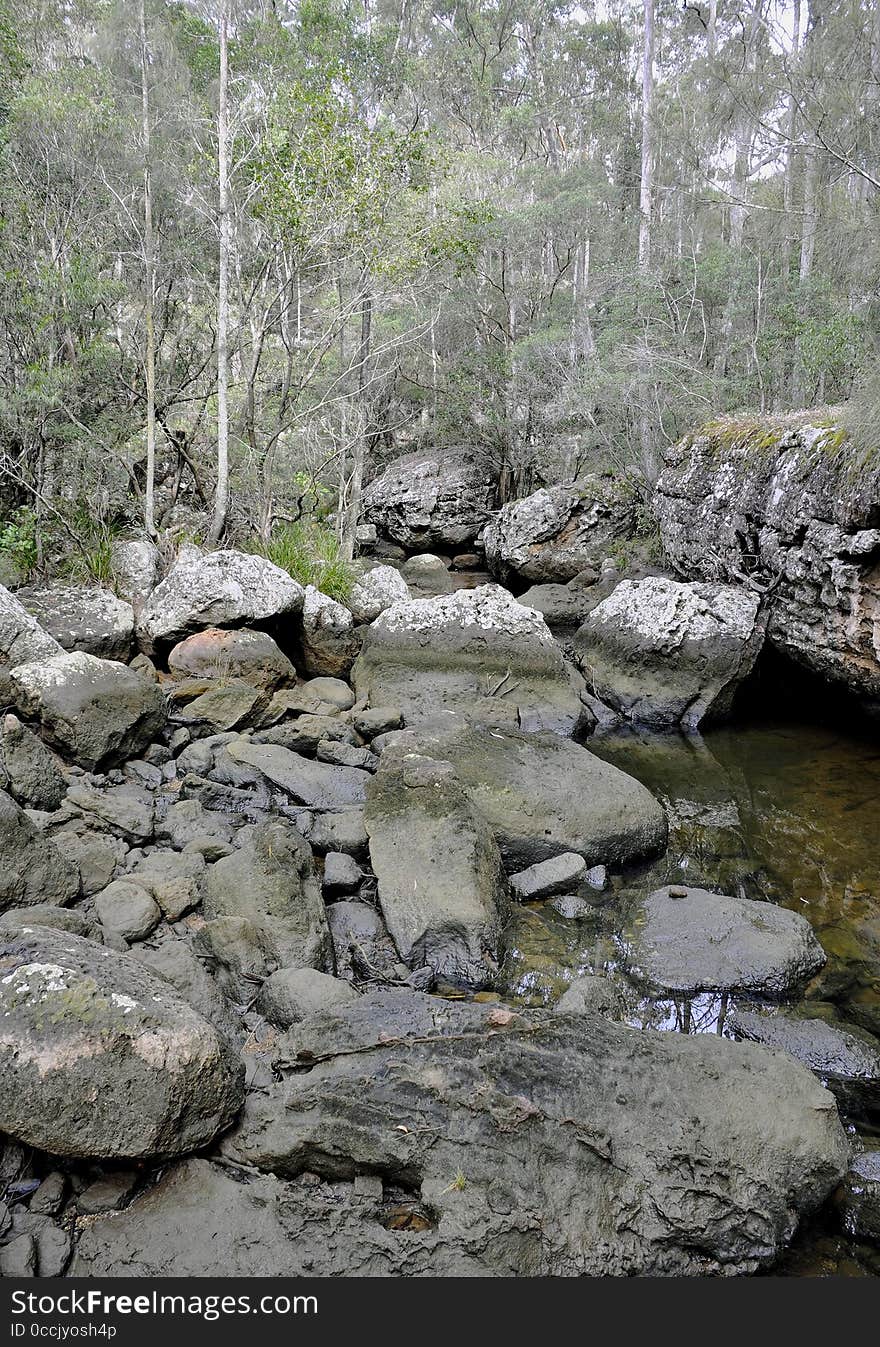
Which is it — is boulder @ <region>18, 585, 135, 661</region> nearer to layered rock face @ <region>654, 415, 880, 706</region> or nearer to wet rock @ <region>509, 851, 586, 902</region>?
wet rock @ <region>509, 851, 586, 902</region>

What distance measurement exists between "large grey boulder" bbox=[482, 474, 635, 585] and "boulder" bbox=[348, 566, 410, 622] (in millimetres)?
4671

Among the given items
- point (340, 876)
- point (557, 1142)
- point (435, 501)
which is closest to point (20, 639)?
point (340, 876)

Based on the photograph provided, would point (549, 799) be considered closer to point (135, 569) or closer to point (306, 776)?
point (306, 776)

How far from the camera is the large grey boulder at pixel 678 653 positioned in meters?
8.44

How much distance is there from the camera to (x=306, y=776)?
236 inches

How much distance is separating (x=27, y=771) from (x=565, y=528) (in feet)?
38.0

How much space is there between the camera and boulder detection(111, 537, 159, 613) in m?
9.09

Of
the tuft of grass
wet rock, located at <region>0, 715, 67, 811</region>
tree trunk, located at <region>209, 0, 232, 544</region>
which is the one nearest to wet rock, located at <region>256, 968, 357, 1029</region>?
wet rock, located at <region>0, 715, 67, 811</region>

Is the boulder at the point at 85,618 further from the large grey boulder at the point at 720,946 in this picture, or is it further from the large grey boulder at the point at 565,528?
the large grey boulder at the point at 565,528

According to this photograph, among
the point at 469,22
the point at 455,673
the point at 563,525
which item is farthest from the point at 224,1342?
the point at 469,22

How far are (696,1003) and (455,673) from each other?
4764 mm

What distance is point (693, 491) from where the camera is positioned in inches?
410

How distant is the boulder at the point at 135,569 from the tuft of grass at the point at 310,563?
4.88ft

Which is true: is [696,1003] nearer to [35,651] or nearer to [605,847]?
[605,847]
